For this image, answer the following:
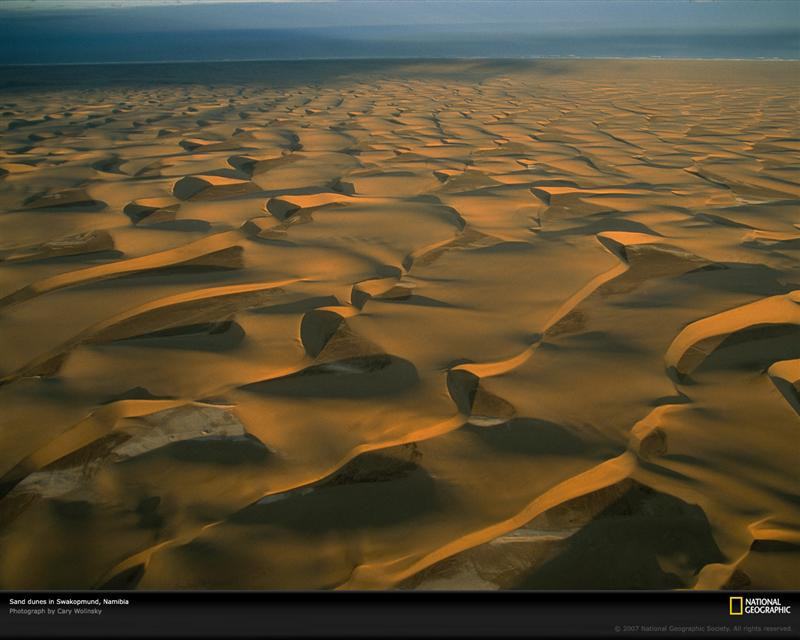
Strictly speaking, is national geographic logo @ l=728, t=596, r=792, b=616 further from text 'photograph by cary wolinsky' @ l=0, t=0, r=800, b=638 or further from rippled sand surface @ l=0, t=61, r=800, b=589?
rippled sand surface @ l=0, t=61, r=800, b=589

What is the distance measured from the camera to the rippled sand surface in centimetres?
83

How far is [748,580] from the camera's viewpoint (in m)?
0.78

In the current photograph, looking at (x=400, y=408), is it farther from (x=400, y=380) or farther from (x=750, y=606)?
(x=750, y=606)

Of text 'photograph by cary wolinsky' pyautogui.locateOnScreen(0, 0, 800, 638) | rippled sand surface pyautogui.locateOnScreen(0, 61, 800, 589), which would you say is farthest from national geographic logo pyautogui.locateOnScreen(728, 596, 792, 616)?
rippled sand surface pyautogui.locateOnScreen(0, 61, 800, 589)

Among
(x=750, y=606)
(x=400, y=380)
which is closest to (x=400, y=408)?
(x=400, y=380)

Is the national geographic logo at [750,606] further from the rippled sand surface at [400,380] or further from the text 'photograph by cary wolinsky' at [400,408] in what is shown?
the rippled sand surface at [400,380]

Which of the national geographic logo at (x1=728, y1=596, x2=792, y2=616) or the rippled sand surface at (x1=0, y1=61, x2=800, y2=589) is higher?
the national geographic logo at (x1=728, y1=596, x2=792, y2=616)

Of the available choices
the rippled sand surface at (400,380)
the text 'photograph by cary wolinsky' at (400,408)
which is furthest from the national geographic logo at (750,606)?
the rippled sand surface at (400,380)

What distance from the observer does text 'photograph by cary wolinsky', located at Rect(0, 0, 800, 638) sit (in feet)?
2.06

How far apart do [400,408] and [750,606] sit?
0.67 m

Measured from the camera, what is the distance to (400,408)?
44.3 inches

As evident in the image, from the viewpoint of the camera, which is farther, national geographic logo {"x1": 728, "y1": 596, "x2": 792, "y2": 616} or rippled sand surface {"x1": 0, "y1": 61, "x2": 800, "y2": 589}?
rippled sand surface {"x1": 0, "y1": 61, "x2": 800, "y2": 589}

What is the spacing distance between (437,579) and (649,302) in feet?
3.60

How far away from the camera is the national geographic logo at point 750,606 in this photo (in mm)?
608
